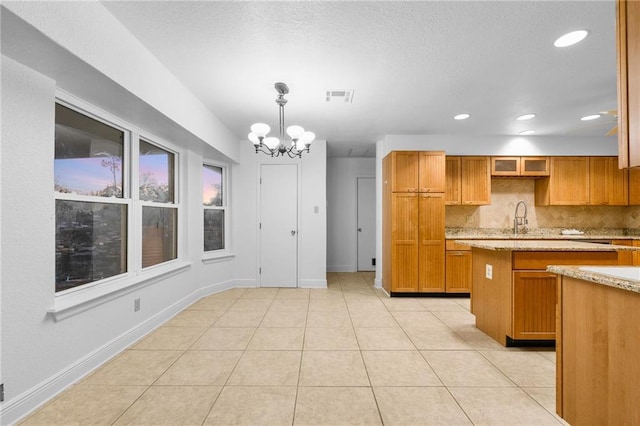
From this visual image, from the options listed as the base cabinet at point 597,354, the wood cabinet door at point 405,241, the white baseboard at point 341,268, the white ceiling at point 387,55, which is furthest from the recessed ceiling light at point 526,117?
the white baseboard at point 341,268

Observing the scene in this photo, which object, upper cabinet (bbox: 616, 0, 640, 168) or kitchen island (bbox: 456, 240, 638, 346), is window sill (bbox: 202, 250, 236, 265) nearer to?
kitchen island (bbox: 456, 240, 638, 346)

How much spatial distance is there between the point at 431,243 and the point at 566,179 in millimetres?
2561

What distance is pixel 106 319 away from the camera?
2.37m

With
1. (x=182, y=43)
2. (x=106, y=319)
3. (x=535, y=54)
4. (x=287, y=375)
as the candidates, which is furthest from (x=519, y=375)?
(x=182, y=43)

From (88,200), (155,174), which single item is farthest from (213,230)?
(88,200)

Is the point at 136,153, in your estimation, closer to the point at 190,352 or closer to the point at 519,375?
the point at 190,352

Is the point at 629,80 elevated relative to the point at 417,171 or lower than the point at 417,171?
lower

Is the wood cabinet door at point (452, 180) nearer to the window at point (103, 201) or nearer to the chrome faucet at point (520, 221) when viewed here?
the chrome faucet at point (520, 221)

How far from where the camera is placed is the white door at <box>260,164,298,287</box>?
4828 millimetres

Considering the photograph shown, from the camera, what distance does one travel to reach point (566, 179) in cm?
458

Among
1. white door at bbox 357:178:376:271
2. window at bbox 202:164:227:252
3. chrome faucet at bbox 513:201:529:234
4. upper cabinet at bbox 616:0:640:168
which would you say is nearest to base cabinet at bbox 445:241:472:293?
chrome faucet at bbox 513:201:529:234

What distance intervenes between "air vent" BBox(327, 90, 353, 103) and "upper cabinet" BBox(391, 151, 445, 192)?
1.51 m

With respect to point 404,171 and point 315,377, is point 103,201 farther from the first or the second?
A: point 404,171

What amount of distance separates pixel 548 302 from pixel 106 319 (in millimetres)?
3869
